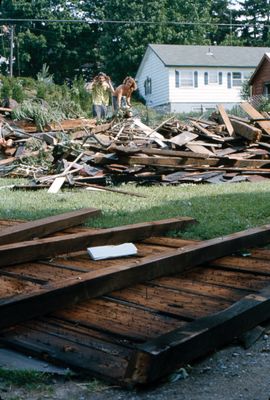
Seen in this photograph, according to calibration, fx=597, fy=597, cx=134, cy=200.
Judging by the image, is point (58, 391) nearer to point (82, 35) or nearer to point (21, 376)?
point (21, 376)

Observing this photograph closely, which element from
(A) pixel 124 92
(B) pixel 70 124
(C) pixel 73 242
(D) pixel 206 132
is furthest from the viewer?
(A) pixel 124 92

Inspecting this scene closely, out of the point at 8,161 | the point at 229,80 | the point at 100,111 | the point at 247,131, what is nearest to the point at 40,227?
the point at 8,161

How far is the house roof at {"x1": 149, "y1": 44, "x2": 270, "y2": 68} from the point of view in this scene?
52438 mm

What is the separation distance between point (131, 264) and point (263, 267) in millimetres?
1231

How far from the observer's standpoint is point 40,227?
6418 mm

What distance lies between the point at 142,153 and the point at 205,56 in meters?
42.5

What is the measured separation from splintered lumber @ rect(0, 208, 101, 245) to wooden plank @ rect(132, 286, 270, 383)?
9.31 ft

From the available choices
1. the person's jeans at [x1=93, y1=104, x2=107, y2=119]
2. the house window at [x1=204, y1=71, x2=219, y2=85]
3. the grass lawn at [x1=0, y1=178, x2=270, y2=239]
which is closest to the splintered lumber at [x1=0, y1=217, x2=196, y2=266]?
the grass lawn at [x1=0, y1=178, x2=270, y2=239]

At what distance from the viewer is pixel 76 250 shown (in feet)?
19.2

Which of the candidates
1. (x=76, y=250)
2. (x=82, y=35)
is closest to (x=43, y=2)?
(x=82, y=35)

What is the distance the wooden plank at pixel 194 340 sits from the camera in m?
3.05

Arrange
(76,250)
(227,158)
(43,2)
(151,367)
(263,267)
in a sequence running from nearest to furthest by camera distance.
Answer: (151,367)
(263,267)
(76,250)
(227,158)
(43,2)

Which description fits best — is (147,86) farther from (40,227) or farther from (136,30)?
(40,227)

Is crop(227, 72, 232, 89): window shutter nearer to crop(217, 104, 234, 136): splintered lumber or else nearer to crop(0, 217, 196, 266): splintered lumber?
crop(217, 104, 234, 136): splintered lumber
